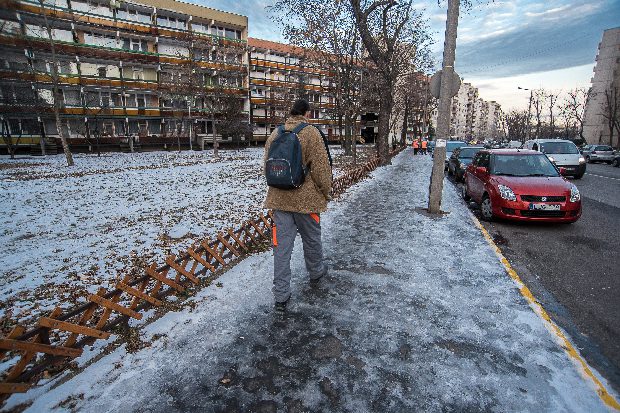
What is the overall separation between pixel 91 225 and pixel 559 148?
18757 mm

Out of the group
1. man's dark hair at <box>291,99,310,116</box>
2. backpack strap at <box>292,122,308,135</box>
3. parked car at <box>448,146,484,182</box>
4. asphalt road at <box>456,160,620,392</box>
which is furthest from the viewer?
parked car at <box>448,146,484,182</box>

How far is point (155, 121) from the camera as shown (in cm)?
3566

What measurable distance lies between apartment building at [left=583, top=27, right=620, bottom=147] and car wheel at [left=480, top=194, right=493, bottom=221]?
229ft

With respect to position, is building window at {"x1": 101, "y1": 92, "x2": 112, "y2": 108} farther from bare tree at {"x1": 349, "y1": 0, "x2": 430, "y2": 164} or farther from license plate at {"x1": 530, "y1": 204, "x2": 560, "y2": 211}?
license plate at {"x1": 530, "y1": 204, "x2": 560, "y2": 211}

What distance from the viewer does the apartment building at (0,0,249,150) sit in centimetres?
2709

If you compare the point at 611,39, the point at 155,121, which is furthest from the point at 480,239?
the point at 611,39

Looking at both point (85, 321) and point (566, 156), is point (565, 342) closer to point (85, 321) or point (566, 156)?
point (85, 321)

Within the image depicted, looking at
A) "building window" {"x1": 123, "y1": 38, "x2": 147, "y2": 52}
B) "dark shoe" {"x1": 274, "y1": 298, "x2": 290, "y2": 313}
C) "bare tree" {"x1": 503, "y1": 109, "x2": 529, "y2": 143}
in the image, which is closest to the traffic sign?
"dark shoe" {"x1": 274, "y1": 298, "x2": 290, "y2": 313}

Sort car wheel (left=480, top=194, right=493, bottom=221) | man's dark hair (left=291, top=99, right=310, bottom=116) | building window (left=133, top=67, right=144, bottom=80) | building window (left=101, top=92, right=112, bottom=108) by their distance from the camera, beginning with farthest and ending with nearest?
building window (left=133, top=67, right=144, bottom=80), building window (left=101, top=92, right=112, bottom=108), car wheel (left=480, top=194, right=493, bottom=221), man's dark hair (left=291, top=99, right=310, bottom=116)

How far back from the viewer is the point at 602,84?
6069cm

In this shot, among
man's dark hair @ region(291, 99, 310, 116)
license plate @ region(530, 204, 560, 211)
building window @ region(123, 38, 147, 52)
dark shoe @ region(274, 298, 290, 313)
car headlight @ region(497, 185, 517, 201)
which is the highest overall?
building window @ region(123, 38, 147, 52)

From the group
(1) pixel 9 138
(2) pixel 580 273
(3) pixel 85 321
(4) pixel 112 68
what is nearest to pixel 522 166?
(2) pixel 580 273

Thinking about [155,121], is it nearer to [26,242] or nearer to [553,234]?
[26,242]

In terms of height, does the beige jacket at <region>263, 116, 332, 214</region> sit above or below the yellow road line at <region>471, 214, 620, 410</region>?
above
